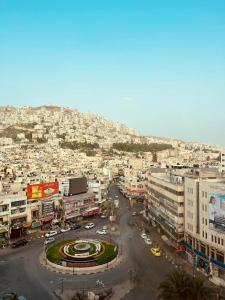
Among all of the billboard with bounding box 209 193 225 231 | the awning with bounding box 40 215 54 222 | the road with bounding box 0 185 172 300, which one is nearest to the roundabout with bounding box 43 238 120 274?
the road with bounding box 0 185 172 300

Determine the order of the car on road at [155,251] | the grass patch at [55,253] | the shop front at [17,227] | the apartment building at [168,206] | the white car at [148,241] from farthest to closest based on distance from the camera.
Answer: the shop front at [17,227] < the white car at [148,241] < the car on road at [155,251] < the apartment building at [168,206] < the grass patch at [55,253]

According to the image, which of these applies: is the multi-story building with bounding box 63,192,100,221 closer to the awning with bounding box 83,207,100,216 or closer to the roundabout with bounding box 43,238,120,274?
the awning with bounding box 83,207,100,216

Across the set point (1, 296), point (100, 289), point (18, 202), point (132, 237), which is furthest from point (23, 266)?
point (132, 237)

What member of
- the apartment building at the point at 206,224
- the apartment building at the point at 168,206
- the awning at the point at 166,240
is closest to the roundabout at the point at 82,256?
the awning at the point at 166,240

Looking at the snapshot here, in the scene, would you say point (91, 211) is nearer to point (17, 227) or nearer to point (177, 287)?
point (17, 227)

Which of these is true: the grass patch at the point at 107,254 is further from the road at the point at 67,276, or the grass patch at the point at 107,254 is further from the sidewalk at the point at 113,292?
the sidewalk at the point at 113,292

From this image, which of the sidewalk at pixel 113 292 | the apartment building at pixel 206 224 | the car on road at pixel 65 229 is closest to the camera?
the sidewalk at pixel 113 292

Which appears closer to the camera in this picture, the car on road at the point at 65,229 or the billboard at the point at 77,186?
the car on road at the point at 65,229

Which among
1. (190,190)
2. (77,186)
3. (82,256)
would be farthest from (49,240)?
(190,190)
